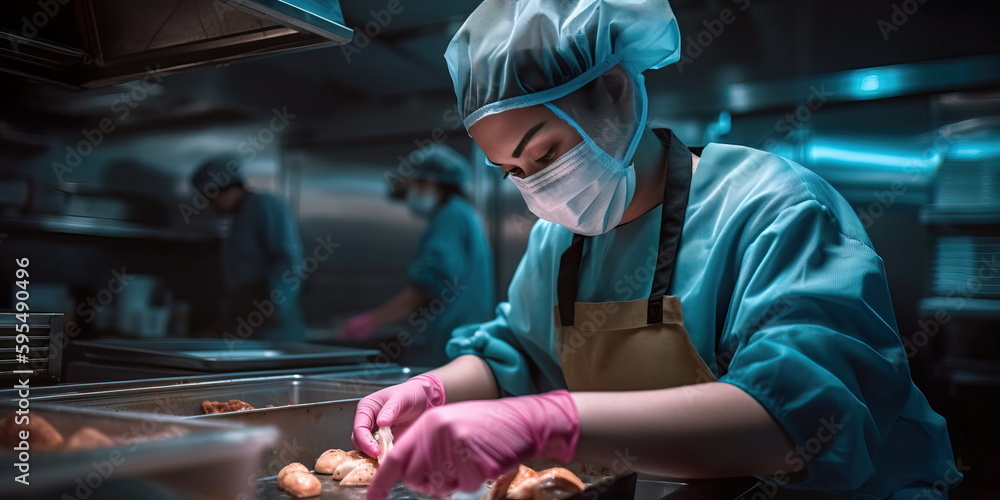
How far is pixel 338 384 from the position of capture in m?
1.81

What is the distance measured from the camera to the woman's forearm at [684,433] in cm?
90

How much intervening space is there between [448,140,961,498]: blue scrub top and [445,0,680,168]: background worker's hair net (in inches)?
8.9

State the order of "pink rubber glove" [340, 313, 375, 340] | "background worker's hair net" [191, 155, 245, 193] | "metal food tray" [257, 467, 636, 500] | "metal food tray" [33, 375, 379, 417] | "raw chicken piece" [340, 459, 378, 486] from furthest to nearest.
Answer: "pink rubber glove" [340, 313, 375, 340] → "background worker's hair net" [191, 155, 245, 193] → "metal food tray" [33, 375, 379, 417] → "raw chicken piece" [340, 459, 378, 486] → "metal food tray" [257, 467, 636, 500]

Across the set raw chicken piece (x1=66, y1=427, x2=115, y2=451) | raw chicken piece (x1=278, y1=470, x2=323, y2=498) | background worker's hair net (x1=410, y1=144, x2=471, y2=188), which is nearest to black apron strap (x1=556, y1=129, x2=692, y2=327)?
raw chicken piece (x1=278, y1=470, x2=323, y2=498)

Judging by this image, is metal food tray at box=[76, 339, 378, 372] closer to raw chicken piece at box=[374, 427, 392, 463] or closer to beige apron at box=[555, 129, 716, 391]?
raw chicken piece at box=[374, 427, 392, 463]

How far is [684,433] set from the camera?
3.02 feet

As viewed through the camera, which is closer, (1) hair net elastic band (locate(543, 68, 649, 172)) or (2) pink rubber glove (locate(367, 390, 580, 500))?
(2) pink rubber glove (locate(367, 390, 580, 500))

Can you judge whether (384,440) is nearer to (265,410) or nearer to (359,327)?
(265,410)

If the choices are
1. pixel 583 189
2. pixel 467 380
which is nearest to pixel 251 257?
pixel 467 380

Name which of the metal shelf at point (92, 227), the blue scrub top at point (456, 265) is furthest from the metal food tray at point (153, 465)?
the blue scrub top at point (456, 265)

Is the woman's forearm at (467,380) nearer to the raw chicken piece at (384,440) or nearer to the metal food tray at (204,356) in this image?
the raw chicken piece at (384,440)

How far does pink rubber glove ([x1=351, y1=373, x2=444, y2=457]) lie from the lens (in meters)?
1.32

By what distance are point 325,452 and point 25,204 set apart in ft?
4.23

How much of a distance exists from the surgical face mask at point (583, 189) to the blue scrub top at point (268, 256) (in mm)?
2090
